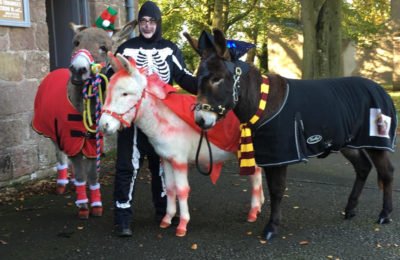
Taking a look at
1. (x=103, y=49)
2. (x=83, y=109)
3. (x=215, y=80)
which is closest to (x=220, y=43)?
(x=215, y=80)

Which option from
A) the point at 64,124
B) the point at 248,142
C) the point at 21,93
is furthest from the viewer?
the point at 21,93

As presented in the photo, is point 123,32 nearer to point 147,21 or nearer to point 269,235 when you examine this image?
point 147,21

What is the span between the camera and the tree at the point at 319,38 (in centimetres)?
1199

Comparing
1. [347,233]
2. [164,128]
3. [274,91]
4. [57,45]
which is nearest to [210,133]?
[164,128]

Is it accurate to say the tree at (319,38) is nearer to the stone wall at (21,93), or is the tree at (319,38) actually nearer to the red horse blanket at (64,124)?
the stone wall at (21,93)

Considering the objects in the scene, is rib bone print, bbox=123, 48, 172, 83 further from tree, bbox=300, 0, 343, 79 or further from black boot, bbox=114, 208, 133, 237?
tree, bbox=300, 0, 343, 79

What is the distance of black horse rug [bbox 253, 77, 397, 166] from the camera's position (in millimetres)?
3984

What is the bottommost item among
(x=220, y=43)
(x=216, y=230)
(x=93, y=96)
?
(x=216, y=230)

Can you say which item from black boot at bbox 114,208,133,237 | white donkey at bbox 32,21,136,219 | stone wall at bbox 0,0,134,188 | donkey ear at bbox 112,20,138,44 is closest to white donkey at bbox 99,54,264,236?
black boot at bbox 114,208,133,237

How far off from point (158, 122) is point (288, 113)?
3.76ft

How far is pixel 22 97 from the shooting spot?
242 inches

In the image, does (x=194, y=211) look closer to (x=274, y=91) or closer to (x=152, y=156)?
(x=152, y=156)

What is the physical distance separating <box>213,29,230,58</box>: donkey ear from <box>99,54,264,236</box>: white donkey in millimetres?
752

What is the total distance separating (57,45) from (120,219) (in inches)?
173
